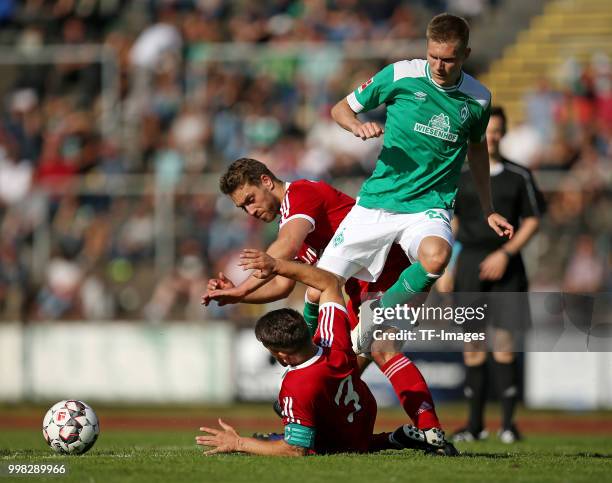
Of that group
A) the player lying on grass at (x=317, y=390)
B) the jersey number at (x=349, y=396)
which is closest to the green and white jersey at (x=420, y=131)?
the player lying on grass at (x=317, y=390)

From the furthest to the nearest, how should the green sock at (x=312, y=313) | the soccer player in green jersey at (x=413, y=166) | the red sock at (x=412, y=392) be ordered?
the green sock at (x=312, y=313) < the soccer player in green jersey at (x=413, y=166) < the red sock at (x=412, y=392)

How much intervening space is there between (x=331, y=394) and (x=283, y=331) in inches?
23.2

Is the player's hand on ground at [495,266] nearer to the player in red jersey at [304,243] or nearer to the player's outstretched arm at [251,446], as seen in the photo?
the player in red jersey at [304,243]

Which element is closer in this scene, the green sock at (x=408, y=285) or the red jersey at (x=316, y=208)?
the green sock at (x=408, y=285)

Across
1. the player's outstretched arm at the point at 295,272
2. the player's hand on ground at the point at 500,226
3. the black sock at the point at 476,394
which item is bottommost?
the black sock at the point at 476,394

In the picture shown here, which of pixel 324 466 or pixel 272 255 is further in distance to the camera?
pixel 272 255

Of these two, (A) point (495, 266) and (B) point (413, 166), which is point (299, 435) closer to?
(B) point (413, 166)

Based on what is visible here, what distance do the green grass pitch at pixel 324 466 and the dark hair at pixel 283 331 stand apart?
76 centimetres

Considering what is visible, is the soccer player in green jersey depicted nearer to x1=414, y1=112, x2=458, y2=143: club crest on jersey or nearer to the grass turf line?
x1=414, y1=112, x2=458, y2=143: club crest on jersey

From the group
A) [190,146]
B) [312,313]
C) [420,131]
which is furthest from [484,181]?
[190,146]

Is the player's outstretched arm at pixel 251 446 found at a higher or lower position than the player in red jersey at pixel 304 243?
lower

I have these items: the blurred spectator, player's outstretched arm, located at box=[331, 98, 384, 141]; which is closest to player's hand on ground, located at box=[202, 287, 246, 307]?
player's outstretched arm, located at box=[331, 98, 384, 141]

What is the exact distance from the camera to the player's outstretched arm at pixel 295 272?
7762 mm

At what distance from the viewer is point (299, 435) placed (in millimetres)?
7766
